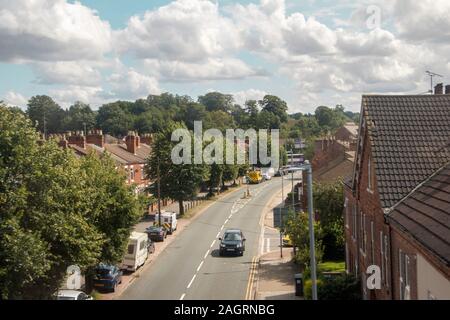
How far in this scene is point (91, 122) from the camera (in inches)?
5566

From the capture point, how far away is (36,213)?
18.0 metres

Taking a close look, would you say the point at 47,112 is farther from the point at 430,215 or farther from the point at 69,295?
the point at 430,215

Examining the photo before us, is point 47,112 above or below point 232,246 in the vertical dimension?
above

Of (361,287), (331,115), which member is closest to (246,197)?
(361,287)

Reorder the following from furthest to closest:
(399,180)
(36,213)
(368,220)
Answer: (368,220) < (36,213) < (399,180)

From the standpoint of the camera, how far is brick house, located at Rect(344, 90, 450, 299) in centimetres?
1374

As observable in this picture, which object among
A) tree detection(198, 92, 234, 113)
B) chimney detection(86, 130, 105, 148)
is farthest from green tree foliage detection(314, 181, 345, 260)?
tree detection(198, 92, 234, 113)

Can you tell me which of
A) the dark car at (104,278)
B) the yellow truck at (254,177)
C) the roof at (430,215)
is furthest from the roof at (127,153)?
the roof at (430,215)

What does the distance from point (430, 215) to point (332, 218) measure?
73.5 feet

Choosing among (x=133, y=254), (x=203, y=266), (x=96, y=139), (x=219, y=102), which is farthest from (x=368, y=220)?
(x=219, y=102)

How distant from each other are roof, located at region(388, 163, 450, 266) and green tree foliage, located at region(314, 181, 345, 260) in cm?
1868

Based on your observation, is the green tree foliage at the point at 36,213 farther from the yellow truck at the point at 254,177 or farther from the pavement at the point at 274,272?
the yellow truck at the point at 254,177

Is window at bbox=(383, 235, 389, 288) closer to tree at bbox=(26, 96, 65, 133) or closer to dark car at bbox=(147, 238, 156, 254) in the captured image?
dark car at bbox=(147, 238, 156, 254)
